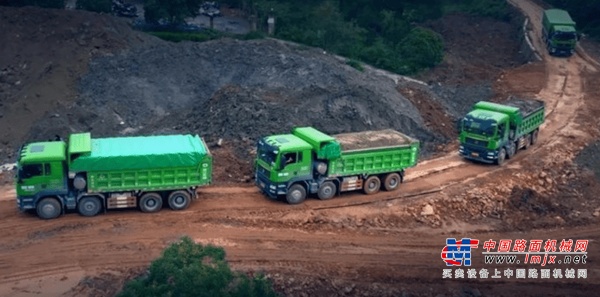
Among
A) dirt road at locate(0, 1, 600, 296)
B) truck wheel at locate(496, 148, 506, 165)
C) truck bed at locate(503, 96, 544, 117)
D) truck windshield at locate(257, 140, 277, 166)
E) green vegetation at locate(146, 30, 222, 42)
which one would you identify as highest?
green vegetation at locate(146, 30, 222, 42)

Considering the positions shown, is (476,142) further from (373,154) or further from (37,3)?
(37,3)

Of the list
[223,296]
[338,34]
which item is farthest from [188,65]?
[223,296]

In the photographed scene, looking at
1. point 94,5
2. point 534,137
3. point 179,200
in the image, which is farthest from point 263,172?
point 94,5

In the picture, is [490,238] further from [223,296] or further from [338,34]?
[338,34]

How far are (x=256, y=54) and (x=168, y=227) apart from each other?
68.9 ft

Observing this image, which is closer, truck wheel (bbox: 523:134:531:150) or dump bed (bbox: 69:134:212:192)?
dump bed (bbox: 69:134:212:192)

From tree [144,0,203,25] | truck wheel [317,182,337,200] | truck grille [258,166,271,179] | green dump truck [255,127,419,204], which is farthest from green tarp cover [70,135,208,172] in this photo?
tree [144,0,203,25]

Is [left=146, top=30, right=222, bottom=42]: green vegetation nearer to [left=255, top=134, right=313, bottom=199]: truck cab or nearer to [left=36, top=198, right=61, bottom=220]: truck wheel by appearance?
[left=255, top=134, right=313, bottom=199]: truck cab

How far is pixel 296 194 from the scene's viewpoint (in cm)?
3284

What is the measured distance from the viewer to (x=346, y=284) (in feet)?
87.9

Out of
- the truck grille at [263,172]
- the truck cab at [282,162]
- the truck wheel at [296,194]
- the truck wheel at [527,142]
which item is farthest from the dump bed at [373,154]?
the truck wheel at [527,142]

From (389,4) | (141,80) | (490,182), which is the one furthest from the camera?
(389,4)

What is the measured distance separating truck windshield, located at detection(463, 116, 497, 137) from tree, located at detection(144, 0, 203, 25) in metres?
30.5

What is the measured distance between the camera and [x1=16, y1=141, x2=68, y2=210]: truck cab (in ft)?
97.0
